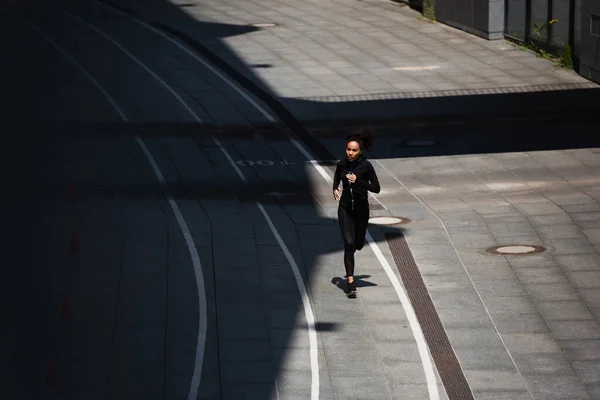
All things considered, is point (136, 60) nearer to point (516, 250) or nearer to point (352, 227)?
point (516, 250)

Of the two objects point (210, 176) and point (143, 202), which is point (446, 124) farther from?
point (143, 202)

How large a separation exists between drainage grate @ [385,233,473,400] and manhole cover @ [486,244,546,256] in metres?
1.46

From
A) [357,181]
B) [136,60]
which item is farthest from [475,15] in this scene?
[357,181]

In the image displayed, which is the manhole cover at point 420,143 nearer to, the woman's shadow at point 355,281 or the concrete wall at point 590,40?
the concrete wall at point 590,40

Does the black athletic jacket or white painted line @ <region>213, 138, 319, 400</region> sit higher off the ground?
the black athletic jacket

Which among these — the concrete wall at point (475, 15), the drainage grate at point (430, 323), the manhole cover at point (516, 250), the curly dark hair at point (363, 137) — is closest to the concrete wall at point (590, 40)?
the concrete wall at point (475, 15)

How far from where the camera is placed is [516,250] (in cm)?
2039

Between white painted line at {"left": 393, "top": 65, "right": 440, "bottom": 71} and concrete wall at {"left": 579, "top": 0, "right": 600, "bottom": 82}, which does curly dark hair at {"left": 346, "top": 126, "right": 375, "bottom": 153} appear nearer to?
concrete wall at {"left": 579, "top": 0, "right": 600, "bottom": 82}

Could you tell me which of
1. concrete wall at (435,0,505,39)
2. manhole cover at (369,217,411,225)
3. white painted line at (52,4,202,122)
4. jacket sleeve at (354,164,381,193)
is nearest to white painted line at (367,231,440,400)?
manhole cover at (369,217,411,225)

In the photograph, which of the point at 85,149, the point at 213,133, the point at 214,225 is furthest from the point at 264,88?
the point at 214,225

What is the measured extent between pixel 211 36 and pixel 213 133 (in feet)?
43.5

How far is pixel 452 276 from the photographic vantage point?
1931 cm

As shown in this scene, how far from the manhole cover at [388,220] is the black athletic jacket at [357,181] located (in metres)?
4.42

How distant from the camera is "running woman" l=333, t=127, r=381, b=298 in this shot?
57.2ft
